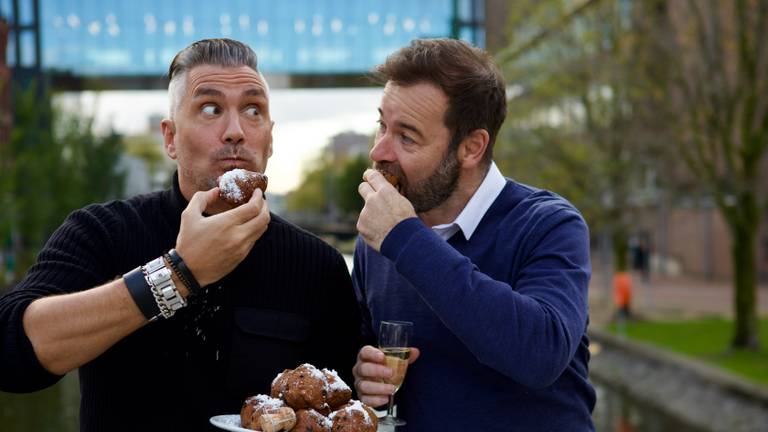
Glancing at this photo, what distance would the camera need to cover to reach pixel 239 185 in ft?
9.37

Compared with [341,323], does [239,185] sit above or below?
above

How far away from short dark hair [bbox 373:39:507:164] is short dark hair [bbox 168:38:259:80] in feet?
1.63

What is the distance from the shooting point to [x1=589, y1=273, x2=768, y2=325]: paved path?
23.1m

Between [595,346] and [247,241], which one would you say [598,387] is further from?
[247,241]

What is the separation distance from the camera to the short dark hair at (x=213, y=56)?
312 cm

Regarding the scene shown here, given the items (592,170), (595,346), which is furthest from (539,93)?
(595,346)

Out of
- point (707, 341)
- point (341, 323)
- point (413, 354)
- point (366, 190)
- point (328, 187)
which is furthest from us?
point (328, 187)

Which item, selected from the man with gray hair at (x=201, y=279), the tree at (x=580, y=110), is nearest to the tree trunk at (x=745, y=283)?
the tree at (x=580, y=110)

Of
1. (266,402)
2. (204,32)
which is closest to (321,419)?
(266,402)

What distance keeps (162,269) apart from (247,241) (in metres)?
0.26

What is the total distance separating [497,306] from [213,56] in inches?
51.2

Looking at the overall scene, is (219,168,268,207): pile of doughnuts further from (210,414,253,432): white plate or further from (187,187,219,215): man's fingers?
(210,414,253,432): white plate

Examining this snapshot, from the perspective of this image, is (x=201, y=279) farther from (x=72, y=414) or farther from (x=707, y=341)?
(x=707, y=341)

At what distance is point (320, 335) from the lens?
3.29 m
